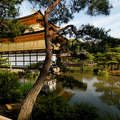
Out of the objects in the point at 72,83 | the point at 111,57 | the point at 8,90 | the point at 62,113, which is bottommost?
the point at 62,113

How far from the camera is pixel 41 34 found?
1447 cm

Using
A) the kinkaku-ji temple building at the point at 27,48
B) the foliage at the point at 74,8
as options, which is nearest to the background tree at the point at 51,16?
the foliage at the point at 74,8

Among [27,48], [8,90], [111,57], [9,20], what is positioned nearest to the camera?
[8,90]

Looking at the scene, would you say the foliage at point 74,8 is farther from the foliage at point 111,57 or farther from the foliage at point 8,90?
the foliage at point 111,57

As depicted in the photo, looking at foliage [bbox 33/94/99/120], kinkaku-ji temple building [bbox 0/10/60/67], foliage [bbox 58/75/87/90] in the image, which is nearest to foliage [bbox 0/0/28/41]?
foliage [bbox 58/75/87/90]

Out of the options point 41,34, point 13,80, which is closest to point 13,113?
point 13,80

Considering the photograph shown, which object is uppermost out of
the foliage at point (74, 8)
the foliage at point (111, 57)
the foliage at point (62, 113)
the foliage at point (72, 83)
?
the foliage at point (74, 8)

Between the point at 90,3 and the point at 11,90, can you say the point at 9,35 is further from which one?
the point at 90,3

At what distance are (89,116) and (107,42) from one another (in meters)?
2.97

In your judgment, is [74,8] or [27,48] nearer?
[74,8]

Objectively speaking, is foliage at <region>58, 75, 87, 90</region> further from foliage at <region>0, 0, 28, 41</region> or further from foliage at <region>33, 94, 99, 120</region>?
foliage at <region>0, 0, 28, 41</region>

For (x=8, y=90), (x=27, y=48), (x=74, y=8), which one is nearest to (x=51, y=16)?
(x=74, y=8)

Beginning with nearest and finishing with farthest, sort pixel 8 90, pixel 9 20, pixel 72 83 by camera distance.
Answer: pixel 72 83
pixel 8 90
pixel 9 20

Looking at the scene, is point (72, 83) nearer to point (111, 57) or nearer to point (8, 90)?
point (8, 90)
